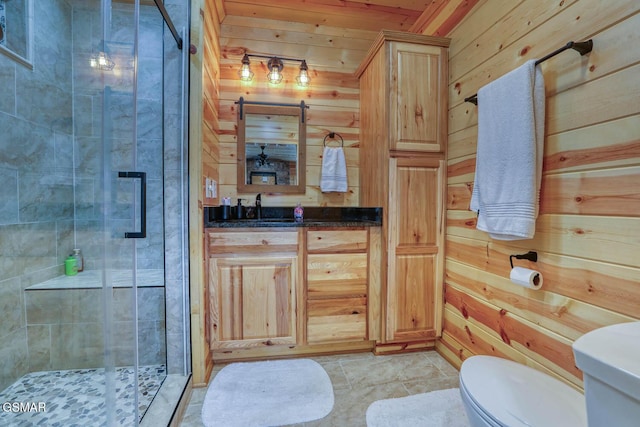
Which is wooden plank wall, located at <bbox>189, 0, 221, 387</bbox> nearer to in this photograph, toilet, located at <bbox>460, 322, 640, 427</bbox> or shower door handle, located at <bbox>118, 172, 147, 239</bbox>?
shower door handle, located at <bbox>118, 172, 147, 239</bbox>

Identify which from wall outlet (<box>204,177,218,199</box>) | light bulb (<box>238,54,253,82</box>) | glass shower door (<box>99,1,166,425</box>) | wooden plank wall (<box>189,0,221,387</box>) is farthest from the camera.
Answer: light bulb (<box>238,54,253,82</box>)

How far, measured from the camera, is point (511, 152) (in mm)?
1274

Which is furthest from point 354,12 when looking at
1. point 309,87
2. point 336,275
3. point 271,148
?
point 336,275

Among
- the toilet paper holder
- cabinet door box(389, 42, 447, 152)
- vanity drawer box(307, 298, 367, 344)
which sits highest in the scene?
cabinet door box(389, 42, 447, 152)

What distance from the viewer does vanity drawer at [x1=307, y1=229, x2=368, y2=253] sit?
1812mm

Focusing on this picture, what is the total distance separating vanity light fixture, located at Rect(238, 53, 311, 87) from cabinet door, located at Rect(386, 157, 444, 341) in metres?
1.10

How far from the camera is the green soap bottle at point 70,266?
1.55 meters

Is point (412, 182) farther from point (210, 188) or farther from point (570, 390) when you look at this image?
point (210, 188)

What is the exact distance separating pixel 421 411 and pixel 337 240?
101cm

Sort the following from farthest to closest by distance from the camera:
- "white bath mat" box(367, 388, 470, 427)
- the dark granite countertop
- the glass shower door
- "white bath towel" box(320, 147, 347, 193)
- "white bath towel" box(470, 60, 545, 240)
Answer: "white bath towel" box(320, 147, 347, 193) < the dark granite countertop < "white bath mat" box(367, 388, 470, 427) < "white bath towel" box(470, 60, 545, 240) < the glass shower door

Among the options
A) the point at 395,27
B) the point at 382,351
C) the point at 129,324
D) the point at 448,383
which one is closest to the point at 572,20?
the point at 395,27

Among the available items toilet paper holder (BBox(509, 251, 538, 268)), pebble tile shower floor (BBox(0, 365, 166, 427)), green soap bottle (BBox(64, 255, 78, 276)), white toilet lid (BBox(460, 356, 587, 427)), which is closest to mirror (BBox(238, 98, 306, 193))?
green soap bottle (BBox(64, 255, 78, 276))

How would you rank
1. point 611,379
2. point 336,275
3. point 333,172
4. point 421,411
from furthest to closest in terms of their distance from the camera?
point 333,172
point 336,275
point 421,411
point 611,379

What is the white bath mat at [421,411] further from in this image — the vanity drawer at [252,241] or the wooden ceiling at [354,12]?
the wooden ceiling at [354,12]
